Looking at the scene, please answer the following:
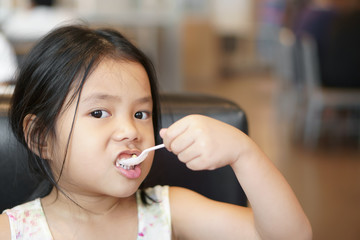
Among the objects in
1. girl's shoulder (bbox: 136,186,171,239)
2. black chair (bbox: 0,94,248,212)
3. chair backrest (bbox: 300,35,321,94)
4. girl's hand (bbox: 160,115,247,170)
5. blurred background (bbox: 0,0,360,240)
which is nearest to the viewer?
girl's hand (bbox: 160,115,247,170)

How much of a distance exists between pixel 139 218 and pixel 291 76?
3.76 meters

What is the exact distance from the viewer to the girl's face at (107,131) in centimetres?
85

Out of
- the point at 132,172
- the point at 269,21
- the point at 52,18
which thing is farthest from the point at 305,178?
the point at 269,21

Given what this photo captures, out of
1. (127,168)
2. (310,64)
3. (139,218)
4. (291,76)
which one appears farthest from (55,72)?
(291,76)

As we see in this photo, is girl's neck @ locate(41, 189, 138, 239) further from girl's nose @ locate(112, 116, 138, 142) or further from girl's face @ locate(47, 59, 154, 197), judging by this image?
girl's nose @ locate(112, 116, 138, 142)

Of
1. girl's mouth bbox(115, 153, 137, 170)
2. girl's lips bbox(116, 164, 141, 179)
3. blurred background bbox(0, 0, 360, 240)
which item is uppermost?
girl's mouth bbox(115, 153, 137, 170)

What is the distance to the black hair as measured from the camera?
2.97ft

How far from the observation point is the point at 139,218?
1026 millimetres

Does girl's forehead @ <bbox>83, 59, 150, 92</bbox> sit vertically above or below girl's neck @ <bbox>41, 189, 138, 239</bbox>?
above

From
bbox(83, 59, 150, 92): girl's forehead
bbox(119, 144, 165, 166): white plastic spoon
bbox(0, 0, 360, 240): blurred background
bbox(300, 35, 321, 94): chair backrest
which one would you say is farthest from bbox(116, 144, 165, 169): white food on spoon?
bbox(300, 35, 321, 94): chair backrest

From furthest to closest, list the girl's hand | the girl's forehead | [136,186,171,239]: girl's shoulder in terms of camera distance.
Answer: [136,186,171,239]: girl's shoulder
the girl's forehead
the girl's hand

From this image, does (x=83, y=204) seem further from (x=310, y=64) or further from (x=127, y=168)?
(x=310, y=64)

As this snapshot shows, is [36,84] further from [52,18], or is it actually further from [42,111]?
[52,18]

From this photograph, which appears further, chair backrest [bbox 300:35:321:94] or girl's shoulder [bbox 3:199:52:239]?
chair backrest [bbox 300:35:321:94]
